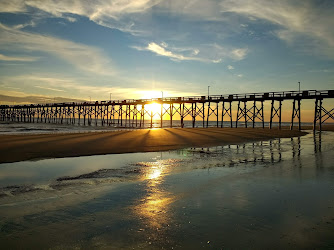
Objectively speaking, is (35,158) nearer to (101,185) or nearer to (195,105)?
(101,185)

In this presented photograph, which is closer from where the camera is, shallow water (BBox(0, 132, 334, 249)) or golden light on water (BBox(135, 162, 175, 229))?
shallow water (BBox(0, 132, 334, 249))

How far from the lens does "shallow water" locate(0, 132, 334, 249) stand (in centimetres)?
348

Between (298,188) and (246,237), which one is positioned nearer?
(246,237)

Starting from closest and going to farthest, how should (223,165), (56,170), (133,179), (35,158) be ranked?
1. (133,179)
2. (56,170)
3. (223,165)
4. (35,158)

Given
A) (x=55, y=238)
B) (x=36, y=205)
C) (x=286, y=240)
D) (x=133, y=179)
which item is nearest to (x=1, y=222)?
(x=36, y=205)

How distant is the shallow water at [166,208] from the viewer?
3480 mm

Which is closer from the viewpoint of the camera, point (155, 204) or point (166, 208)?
point (166, 208)

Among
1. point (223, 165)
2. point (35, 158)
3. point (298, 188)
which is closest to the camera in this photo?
point (298, 188)

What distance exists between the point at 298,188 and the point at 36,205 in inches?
258

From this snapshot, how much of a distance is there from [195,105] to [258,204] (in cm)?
4093

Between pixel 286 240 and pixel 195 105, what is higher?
pixel 195 105

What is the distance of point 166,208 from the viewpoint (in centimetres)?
475

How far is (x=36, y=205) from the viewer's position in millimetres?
4914

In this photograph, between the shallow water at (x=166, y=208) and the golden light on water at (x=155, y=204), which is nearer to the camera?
the shallow water at (x=166, y=208)
